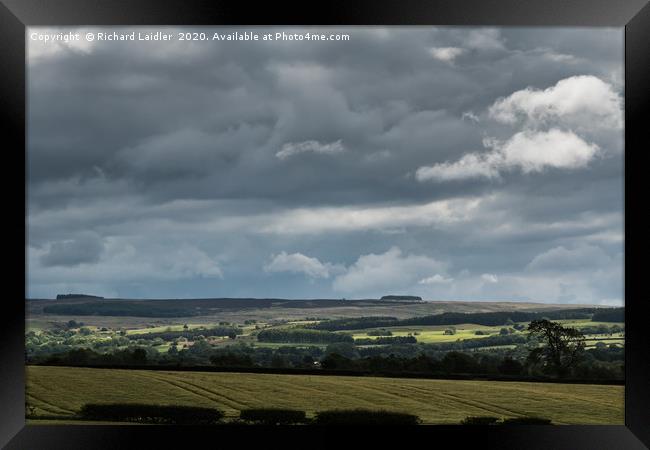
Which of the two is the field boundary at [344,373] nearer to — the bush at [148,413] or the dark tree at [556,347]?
the dark tree at [556,347]

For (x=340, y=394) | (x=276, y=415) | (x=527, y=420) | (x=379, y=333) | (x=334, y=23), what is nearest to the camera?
(x=334, y=23)

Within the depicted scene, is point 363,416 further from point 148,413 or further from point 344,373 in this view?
point 148,413

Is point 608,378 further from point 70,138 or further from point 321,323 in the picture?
point 70,138

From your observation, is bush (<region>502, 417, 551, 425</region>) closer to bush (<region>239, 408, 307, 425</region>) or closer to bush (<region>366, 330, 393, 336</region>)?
bush (<region>239, 408, 307, 425</region>)

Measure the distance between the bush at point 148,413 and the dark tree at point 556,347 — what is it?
23.6 ft

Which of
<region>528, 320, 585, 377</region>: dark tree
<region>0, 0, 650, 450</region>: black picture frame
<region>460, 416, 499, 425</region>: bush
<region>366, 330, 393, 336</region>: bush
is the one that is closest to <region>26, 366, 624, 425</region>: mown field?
<region>460, 416, 499, 425</region>: bush

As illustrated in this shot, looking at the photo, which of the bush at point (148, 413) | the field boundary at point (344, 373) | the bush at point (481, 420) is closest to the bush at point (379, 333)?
the field boundary at point (344, 373)

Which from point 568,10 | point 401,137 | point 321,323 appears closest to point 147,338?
point 321,323

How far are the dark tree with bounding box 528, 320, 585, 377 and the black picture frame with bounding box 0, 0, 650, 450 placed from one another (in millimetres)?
8617

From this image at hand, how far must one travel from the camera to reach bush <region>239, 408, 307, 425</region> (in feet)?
38.8

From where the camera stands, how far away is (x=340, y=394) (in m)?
13.1

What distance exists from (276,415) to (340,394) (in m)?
1.45

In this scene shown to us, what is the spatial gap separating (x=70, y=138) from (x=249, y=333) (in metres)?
6.26

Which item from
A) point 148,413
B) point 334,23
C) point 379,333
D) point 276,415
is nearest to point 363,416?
point 276,415
